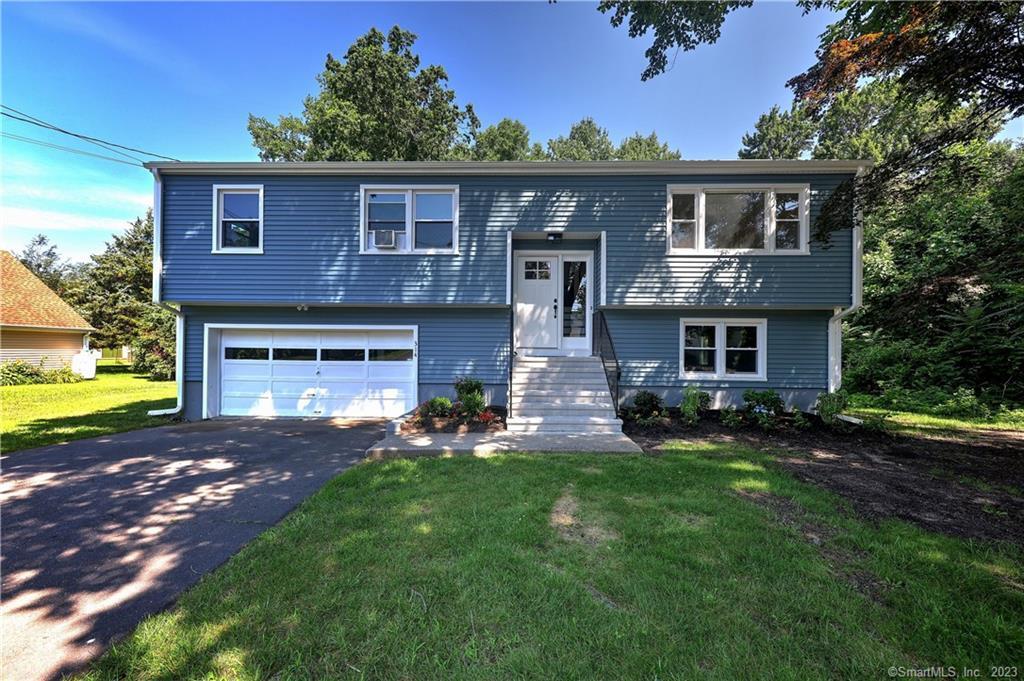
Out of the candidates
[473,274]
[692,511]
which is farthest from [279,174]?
[692,511]

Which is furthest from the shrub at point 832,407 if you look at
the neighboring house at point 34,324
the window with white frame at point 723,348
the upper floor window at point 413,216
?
the neighboring house at point 34,324

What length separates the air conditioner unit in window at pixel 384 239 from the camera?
817 centimetres

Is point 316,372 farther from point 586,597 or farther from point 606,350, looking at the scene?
point 586,597

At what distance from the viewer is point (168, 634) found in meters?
2.10

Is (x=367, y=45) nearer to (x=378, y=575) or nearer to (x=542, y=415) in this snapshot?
(x=542, y=415)

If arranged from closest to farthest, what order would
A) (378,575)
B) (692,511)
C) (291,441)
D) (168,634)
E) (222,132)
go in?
1. (168,634)
2. (378,575)
3. (692,511)
4. (291,441)
5. (222,132)

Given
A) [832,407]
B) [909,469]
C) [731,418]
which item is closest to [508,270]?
[731,418]

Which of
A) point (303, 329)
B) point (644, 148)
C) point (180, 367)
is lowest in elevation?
point (180, 367)

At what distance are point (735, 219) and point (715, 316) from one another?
206cm

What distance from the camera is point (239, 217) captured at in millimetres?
8312

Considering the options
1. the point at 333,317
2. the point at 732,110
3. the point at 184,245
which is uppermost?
the point at 732,110

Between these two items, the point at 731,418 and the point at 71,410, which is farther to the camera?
the point at 71,410

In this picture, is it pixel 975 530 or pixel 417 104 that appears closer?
pixel 975 530

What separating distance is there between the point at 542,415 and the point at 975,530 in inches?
196
